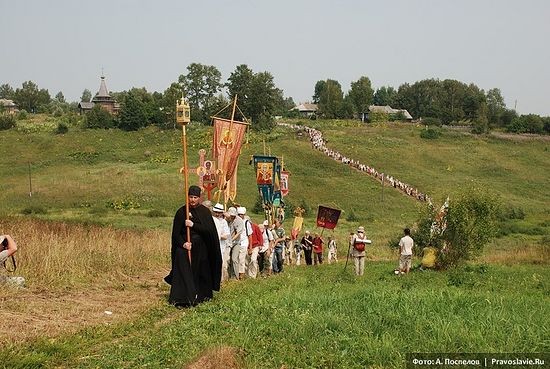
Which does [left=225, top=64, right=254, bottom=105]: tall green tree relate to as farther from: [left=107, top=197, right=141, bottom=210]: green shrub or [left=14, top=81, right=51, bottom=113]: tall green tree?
[left=14, top=81, right=51, bottom=113]: tall green tree

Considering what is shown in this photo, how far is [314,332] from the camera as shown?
281 inches

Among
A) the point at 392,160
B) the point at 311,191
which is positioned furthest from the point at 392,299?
the point at 392,160

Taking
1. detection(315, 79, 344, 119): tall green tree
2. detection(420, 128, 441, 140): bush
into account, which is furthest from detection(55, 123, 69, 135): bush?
detection(420, 128, 441, 140): bush

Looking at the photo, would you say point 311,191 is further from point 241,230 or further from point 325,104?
point 325,104

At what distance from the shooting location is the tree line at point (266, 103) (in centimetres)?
7894

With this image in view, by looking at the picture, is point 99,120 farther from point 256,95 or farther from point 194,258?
point 194,258

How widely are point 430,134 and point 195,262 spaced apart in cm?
7590

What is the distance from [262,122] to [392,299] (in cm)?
6878

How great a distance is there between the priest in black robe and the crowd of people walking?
122 ft

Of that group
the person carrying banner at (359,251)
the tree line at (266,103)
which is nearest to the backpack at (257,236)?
the person carrying banner at (359,251)

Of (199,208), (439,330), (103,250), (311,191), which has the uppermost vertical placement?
(199,208)

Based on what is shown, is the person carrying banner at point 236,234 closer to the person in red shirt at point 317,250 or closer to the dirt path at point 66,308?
the dirt path at point 66,308

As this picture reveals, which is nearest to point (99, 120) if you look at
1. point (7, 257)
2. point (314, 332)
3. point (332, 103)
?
point (332, 103)

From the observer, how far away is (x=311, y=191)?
5328cm
